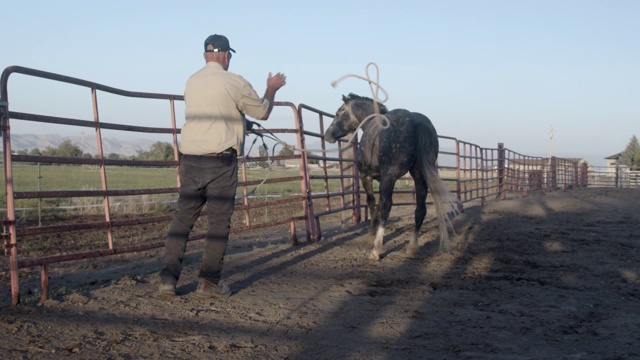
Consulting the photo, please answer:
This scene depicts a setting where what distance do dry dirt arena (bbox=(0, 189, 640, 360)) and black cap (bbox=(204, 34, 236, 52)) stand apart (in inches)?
68.8

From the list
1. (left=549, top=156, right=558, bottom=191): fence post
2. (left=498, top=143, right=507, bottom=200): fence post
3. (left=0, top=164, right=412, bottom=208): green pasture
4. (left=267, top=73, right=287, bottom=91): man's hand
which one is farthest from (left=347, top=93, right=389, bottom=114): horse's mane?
(left=549, top=156, right=558, bottom=191): fence post

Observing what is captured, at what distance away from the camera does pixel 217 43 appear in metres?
4.25

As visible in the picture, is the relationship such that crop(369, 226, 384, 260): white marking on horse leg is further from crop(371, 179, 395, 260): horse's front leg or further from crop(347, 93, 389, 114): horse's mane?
crop(347, 93, 389, 114): horse's mane

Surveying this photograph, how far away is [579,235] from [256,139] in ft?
16.4

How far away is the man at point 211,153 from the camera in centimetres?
414

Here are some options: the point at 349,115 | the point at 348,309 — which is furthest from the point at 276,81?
the point at 349,115

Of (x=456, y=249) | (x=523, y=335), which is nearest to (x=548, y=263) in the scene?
(x=456, y=249)

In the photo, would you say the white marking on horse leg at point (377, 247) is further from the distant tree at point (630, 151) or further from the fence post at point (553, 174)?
the distant tree at point (630, 151)

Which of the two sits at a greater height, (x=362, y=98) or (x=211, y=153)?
(x=362, y=98)

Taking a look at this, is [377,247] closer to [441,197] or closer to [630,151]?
[441,197]

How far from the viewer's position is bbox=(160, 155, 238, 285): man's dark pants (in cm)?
414

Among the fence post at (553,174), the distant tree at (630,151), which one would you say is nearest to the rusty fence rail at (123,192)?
the fence post at (553,174)

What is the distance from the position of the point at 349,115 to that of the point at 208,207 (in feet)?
14.5

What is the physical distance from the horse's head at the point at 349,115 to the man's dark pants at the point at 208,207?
14.0 ft
